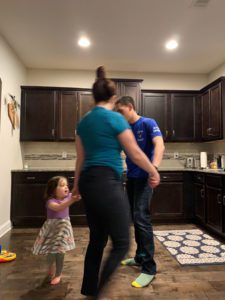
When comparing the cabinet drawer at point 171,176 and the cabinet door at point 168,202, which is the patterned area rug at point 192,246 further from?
the cabinet drawer at point 171,176

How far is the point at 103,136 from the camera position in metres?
1.24

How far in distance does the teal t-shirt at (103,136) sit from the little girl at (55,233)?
0.68 metres

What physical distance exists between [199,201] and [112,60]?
257 cm

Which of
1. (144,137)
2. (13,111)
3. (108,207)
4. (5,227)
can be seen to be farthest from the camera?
(13,111)

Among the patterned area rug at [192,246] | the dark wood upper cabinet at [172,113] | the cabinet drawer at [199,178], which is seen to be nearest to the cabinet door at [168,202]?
the cabinet drawer at [199,178]

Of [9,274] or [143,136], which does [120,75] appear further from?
[9,274]

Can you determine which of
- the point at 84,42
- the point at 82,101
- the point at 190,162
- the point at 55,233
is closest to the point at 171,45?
the point at 84,42

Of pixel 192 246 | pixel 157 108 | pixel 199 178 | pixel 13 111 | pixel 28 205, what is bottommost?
pixel 192 246

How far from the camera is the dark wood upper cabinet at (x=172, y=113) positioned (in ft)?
13.9

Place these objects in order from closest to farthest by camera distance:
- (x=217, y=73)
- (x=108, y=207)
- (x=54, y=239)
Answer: (x=108, y=207)
(x=54, y=239)
(x=217, y=73)

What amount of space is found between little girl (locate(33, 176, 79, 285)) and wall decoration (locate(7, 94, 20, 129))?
6.54ft

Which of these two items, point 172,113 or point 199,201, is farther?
point 172,113

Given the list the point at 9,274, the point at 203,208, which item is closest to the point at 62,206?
the point at 9,274

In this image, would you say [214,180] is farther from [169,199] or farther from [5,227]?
[5,227]
